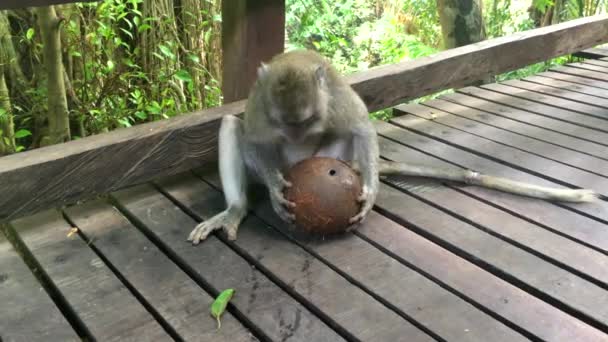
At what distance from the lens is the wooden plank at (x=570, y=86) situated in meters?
4.88

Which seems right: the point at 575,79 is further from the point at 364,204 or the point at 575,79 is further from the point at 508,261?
the point at 364,204

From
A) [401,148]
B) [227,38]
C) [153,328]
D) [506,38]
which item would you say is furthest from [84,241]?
[506,38]

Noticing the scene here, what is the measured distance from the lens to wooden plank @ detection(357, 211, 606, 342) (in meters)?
2.14

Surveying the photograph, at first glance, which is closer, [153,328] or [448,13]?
[153,328]

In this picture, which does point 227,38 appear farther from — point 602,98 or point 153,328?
point 602,98

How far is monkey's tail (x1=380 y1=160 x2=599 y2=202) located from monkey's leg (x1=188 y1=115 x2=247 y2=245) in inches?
33.5

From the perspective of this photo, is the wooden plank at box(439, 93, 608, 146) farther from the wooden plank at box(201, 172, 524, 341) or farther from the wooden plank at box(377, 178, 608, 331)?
the wooden plank at box(201, 172, 524, 341)

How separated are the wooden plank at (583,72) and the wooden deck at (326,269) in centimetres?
225

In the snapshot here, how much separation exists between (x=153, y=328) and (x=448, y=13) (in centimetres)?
528

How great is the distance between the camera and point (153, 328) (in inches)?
83.0

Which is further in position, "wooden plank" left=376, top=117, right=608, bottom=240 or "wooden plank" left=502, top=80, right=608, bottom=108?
"wooden plank" left=502, top=80, right=608, bottom=108

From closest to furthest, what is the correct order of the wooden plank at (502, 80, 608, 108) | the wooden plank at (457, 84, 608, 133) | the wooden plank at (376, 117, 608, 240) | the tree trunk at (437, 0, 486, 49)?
the wooden plank at (376, 117, 608, 240) < the wooden plank at (457, 84, 608, 133) < the wooden plank at (502, 80, 608, 108) < the tree trunk at (437, 0, 486, 49)

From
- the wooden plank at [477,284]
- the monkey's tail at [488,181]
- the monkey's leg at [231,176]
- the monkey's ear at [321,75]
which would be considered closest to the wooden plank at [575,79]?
the monkey's tail at [488,181]

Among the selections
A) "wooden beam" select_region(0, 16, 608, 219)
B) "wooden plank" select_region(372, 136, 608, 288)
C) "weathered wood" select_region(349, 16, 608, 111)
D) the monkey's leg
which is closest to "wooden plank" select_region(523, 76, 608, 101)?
"weathered wood" select_region(349, 16, 608, 111)
